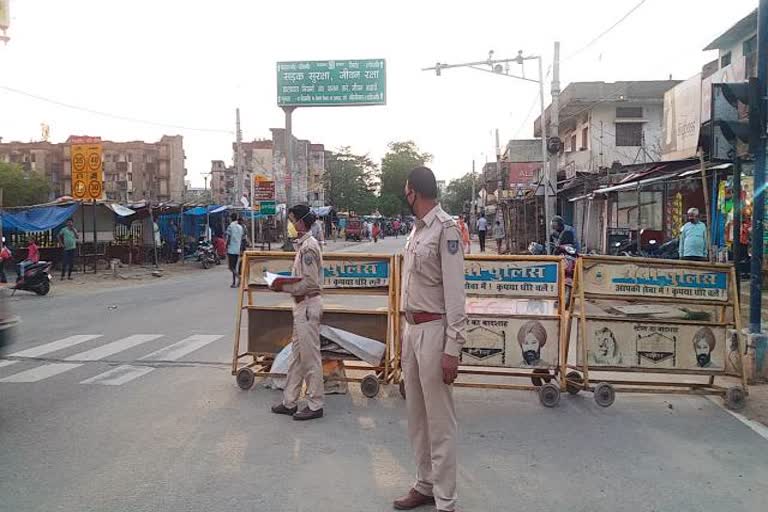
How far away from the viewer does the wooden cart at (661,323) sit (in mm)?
6457

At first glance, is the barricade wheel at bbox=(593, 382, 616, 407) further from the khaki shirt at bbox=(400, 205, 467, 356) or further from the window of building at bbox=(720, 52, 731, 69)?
the window of building at bbox=(720, 52, 731, 69)

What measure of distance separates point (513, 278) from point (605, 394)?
1356 mm

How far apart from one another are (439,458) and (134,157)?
110m

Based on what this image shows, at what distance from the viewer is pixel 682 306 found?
654 centimetres

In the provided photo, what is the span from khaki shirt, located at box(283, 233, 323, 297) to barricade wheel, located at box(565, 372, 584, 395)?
259 centimetres

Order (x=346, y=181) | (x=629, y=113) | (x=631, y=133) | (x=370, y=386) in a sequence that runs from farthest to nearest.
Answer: (x=346, y=181) < (x=631, y=133) < (x=629, y=113) < (x=370, y=386)

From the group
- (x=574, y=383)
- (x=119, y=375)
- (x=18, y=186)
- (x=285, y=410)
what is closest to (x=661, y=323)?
(x=574, y=383)

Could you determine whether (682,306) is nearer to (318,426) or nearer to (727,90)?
(727,90)

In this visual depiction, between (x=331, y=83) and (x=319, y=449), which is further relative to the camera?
(x=331, y=83)

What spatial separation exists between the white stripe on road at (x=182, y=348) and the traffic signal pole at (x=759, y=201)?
671cm

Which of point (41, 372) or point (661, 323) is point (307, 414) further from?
point (41, 372)

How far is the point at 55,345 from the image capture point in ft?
31.1

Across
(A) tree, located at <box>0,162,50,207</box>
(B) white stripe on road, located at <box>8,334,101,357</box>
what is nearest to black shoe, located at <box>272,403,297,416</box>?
(B) white stripe on road, located at <box>8,334,101,357</box>

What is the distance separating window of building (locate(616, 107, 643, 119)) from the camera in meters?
33.0
